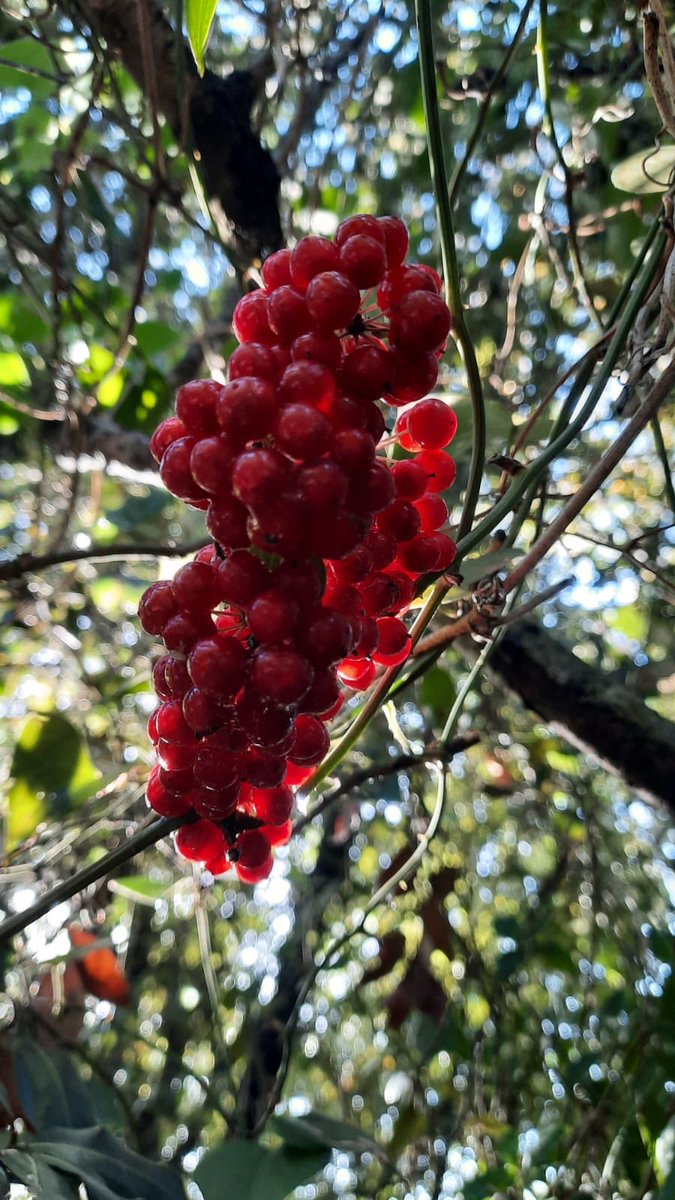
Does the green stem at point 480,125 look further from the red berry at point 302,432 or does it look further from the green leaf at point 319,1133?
the green leaf at point 319,1133

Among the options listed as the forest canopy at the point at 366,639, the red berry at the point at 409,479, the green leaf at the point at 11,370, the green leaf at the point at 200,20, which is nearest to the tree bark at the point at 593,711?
→ the forest canopy at the point at 366,639

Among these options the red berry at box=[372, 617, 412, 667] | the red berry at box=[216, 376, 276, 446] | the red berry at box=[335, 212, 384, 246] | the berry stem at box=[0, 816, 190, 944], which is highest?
the red berry at box=[335, 212, 384, 246]

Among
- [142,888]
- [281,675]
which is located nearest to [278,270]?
[281,675]

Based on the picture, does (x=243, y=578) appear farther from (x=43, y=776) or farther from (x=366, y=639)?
(x=43, y=776)

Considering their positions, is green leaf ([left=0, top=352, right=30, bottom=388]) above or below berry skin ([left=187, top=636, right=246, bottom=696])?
below

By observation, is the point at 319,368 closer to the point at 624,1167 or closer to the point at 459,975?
the point at 624,1167

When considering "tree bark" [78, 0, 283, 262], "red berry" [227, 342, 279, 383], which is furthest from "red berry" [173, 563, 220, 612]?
"tree bark" [78, 0, 283, 262]

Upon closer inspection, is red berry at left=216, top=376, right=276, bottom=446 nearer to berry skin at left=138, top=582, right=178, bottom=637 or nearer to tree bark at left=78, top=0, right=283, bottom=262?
berry skin at left=138, top=582, right=178, bottom=637
